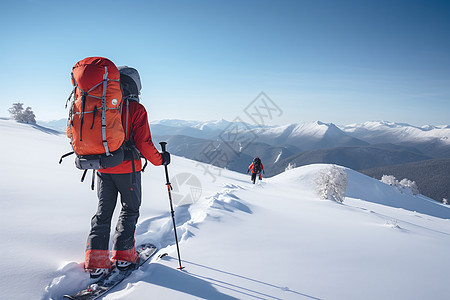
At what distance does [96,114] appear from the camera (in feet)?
8.58

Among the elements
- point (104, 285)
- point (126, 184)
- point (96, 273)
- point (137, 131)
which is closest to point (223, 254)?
point (104, 285)

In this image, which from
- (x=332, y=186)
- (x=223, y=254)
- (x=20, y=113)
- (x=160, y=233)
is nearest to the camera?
(x=223, y=254)

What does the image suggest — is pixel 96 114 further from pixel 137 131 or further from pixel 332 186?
pixel 332 186

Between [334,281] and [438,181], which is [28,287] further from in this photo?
[438,181]

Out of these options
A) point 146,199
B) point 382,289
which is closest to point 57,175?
point 146,199

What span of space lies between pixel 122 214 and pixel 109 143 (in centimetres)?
117

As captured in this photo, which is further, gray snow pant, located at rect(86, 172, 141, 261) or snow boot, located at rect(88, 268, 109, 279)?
gray snow pant, located at rect(86, 172, 141, 261)

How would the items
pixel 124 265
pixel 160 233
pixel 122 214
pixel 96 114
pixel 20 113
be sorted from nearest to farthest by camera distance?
1. pixel 96 114
2. pixel 124 265
3. pixel 122 214
4. pixel 160 233
5. pixel 20 113

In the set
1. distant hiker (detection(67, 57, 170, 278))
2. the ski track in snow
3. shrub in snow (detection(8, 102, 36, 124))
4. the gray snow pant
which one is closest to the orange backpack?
distant hiker (detection(67, 57, 170, 278))

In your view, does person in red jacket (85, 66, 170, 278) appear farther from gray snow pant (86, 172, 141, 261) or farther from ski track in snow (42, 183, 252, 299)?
ski track in snow (42, 183, 252, 299)

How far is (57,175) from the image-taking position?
22.8 ft

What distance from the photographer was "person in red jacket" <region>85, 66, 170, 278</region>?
302cm

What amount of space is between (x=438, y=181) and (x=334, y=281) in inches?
7400

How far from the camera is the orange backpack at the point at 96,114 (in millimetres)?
2598
